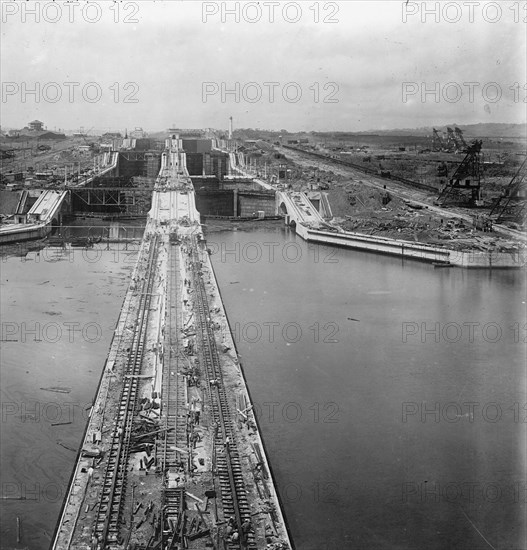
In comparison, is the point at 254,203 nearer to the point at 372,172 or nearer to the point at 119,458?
the point at 372,172

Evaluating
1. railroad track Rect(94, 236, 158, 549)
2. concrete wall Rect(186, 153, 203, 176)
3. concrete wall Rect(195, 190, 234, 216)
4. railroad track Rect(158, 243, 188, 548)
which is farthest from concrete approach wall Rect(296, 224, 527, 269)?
concrete wall Rect(186, 153, 203, 176)

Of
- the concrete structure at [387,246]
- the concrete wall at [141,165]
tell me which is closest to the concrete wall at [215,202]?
the concrete structure at [387,246]

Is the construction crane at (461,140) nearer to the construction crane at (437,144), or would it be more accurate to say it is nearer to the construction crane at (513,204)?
the construction crane at (437,144)

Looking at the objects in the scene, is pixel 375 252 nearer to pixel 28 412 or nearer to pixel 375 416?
pixel 375 416

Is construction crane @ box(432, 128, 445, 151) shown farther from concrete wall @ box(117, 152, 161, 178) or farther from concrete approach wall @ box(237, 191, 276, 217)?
concrete approach wall @ box(237, 191, 276, 217)

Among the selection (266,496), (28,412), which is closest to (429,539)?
(266,496)
